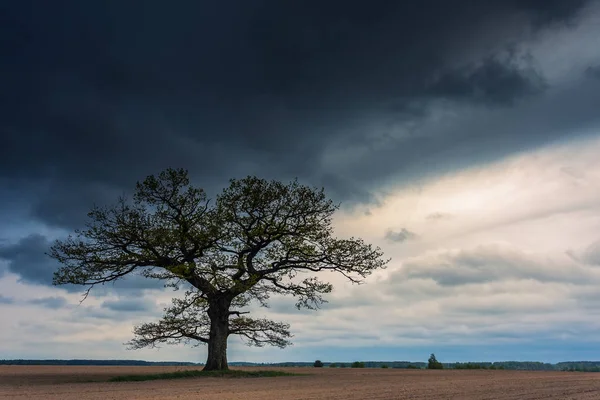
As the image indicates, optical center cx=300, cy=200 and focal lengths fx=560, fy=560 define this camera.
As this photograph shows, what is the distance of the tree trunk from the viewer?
42.1 m

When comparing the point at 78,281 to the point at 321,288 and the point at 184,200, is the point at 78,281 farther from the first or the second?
the point at 321,288

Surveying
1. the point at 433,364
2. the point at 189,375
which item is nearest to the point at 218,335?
the point at 189,375

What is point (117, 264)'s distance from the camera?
40.5 meters

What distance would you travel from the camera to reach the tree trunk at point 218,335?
42125 millimetres

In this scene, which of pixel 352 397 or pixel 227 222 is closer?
pixel 352 397

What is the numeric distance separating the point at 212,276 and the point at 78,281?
9.41 metres

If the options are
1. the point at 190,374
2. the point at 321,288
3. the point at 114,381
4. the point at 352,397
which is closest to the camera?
the point at 352,397

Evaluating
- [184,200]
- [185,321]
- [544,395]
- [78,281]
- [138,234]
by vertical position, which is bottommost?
[544,395]

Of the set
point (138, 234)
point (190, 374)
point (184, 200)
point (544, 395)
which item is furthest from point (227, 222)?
point (544, 395)

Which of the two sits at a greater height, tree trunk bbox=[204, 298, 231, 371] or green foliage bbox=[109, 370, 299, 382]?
tree trunk bbox=[204, 298, 231, 371]

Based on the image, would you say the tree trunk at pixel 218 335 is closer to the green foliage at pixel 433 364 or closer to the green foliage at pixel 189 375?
the green foliage at pixel 189 375

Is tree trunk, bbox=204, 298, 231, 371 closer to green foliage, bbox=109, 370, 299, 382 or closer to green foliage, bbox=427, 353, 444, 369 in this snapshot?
green foliage, bbox=109, 370, 299, 382

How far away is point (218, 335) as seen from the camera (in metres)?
42.4

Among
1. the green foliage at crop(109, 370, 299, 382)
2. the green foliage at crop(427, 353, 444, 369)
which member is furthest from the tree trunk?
the green foliage at crop(427, 353, 444, 369)
